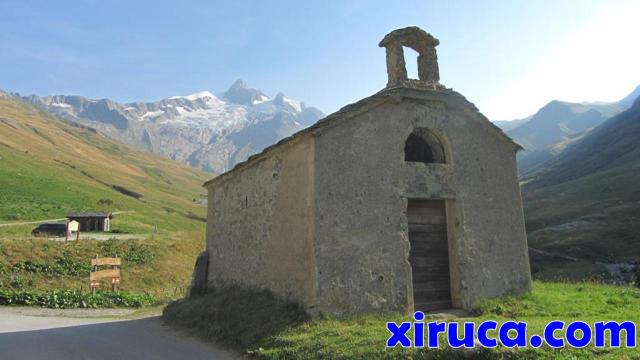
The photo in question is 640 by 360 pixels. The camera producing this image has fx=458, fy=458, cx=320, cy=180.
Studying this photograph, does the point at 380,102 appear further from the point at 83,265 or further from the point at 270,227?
the point at 83,265

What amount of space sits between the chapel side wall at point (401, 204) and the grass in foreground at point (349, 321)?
55 cm

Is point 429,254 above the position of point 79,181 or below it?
below

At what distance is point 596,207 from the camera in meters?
41.2

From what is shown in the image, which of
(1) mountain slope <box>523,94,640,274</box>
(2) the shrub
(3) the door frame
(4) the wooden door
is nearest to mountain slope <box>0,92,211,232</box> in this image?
(2) the shrub

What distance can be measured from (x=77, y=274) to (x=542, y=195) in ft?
181

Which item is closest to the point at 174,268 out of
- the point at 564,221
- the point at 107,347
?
the point at 107,347

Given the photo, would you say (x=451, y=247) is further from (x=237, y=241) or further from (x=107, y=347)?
(x=107, y=347)

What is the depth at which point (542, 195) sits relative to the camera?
198 ft

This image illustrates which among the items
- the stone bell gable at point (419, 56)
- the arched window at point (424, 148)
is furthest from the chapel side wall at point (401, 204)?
the stone bell gable at point (419, 56)

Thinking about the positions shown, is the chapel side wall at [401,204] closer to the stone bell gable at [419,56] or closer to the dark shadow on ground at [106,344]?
the stone bell gable at [419,56]

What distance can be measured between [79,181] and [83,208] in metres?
20.6

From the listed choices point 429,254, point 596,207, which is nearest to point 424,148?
point 429,254

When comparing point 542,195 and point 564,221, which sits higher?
point 542,195

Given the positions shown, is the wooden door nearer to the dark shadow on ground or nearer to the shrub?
the dark shadow on ground
